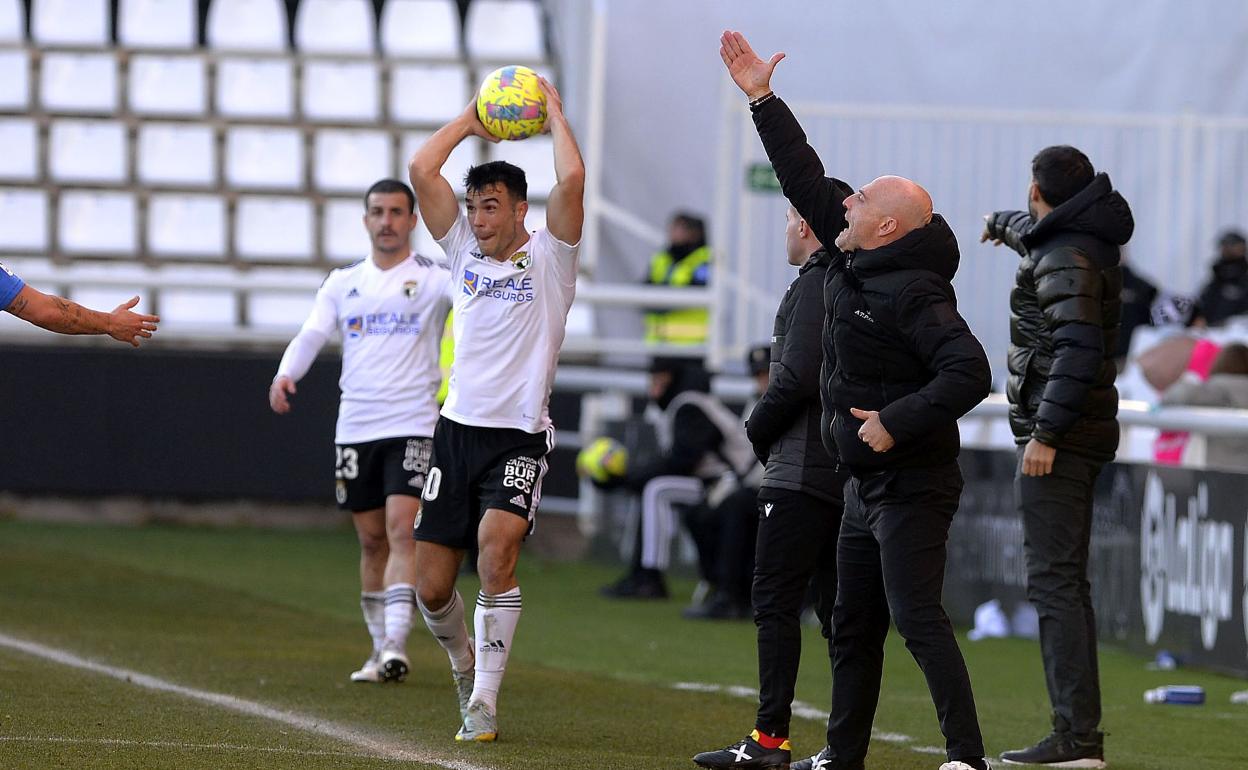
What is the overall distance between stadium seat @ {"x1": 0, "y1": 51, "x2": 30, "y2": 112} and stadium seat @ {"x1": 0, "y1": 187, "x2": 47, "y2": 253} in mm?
1011

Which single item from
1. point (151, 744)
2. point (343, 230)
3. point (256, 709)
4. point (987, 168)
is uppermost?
point (987, 168)

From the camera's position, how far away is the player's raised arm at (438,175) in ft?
22.2

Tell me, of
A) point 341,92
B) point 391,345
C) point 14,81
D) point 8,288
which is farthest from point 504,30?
point 8,288

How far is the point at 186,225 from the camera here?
1784cm

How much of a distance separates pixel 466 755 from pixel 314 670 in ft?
8.25

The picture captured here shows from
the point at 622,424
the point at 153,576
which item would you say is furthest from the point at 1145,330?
the point at 153,576

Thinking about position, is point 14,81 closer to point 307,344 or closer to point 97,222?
point 97,222

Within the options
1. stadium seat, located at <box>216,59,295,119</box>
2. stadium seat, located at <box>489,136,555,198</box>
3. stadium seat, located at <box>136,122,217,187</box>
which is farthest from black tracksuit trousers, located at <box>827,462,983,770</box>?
stadium seat, located at <box>216,59,295,119</box>

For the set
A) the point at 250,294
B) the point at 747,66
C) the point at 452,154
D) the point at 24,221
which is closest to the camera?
the point at 747,66

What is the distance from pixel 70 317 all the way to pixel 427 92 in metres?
12.4

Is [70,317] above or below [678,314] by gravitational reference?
above

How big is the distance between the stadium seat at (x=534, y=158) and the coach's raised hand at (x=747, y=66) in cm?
1136

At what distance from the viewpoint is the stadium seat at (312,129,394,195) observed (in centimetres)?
1809

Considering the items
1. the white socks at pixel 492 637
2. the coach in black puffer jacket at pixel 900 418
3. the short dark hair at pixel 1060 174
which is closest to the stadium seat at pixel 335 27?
the short dark hair at pixel 1060 174
